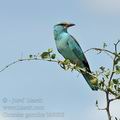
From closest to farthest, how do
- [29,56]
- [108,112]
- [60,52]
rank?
[108,112] < [29,56] < [60,52]

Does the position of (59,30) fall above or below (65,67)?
above

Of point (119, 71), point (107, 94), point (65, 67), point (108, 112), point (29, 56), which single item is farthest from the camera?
point (65, 67)

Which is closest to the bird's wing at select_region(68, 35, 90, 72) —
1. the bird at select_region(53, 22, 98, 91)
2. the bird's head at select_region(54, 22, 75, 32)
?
the bird at select_region(53, 22, 98, 91)

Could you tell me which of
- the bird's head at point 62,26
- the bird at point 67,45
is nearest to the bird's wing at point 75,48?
the bird at point 67,45

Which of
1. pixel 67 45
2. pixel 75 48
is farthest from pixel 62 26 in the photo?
pixel 75 48

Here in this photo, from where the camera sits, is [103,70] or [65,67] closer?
[103,70]

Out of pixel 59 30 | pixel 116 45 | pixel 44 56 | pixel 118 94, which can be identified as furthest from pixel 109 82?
pixel 59 30

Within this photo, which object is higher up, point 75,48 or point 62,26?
point 62,26

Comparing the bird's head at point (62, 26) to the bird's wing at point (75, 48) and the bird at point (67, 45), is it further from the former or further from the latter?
the bird's wing at point (75, 48)

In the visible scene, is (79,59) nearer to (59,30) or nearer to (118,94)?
(59,30)

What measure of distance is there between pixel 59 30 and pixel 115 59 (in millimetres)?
3517

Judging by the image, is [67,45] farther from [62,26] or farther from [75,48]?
[62,26]

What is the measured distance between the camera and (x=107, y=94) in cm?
354

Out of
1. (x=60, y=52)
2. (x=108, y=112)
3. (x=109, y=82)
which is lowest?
(x=108, y=112)
